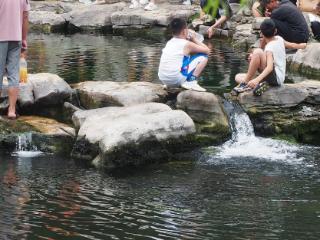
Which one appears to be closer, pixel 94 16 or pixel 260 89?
pixel 260 89

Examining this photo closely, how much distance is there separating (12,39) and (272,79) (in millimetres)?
3526

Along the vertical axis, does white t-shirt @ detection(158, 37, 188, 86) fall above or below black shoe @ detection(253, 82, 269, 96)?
above

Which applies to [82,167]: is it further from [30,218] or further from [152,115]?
[30,218]

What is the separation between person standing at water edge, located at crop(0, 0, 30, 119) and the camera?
8.09 metres

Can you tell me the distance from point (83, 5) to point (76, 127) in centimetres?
1636

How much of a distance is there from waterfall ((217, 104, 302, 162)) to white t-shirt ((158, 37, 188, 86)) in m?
0.88

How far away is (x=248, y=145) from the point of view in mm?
8578

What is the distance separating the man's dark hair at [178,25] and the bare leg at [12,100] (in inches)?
89.6

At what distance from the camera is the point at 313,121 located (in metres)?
8.94

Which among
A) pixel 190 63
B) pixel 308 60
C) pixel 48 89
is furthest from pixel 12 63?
pixel 308 60

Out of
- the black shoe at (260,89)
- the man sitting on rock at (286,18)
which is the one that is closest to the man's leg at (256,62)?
the black shoe at (260,89)

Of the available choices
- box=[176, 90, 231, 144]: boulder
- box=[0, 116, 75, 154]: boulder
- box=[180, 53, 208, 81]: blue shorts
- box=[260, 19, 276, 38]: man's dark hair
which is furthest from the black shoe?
box=[0, 116, 75, 154]: boulder

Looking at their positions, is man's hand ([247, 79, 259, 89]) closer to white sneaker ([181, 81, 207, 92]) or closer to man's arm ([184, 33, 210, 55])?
white sneaker ([181, 81, 207, 92])

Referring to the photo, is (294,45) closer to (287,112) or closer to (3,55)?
(287,112)
